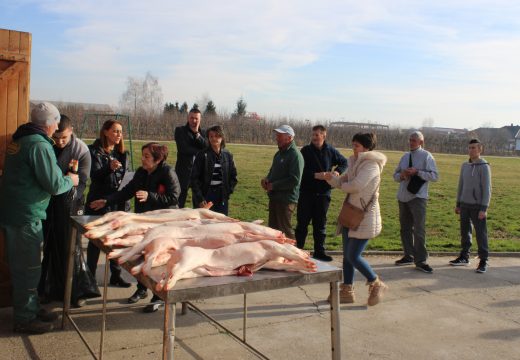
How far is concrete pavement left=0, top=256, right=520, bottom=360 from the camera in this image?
4.56m

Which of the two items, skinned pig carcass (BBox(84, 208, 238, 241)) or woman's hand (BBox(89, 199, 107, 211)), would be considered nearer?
skinned pig carcass (BBox(84, 208, 238, 241))

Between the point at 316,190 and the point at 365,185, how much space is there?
236 cm

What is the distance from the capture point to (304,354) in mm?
4590

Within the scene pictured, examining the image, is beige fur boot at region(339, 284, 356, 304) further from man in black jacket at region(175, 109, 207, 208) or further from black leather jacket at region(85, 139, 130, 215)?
man in black jacket at region(175, 109, 207, 208)

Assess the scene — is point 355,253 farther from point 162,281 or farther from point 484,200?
point 162,281

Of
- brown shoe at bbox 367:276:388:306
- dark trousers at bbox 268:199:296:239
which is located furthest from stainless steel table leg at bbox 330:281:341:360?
dark trousers at bbox 268:199:296:239

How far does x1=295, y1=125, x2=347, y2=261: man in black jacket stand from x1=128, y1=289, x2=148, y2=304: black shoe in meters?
3.07

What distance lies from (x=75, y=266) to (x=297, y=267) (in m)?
3.28

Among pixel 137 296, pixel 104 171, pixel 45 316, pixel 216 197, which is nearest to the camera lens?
pixel 45 316

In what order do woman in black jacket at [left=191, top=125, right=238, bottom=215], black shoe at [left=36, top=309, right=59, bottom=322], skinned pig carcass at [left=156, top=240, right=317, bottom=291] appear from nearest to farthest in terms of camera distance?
1. skinned pig carcass at [left=156, top=240, right=317, bottom=291]
2. black shoe at [left=36, top=309, right=59, bottom=322]
3. woman in black jacket at [left=191, top=125, right=238, bottom=215]

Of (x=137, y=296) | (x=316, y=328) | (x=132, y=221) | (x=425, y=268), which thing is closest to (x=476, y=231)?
(x=425, y=268)

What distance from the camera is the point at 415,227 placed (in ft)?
24.7

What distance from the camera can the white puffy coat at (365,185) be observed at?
5621 mm

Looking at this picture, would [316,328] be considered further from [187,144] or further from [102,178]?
[187,144]
